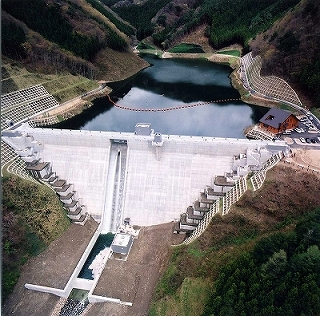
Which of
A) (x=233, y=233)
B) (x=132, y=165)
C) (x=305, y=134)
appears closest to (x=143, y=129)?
(x=132, y=165)

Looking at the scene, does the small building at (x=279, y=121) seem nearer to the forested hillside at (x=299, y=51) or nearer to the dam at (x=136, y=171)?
the forested hillside at (x=299, y=51)

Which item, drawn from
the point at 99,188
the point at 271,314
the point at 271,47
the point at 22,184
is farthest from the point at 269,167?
the point at 271,47

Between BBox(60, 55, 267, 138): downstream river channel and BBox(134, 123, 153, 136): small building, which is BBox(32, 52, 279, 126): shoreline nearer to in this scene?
BBox(60, 55, 267, 138): downstream river channel

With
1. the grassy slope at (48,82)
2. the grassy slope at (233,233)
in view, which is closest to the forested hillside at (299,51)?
the grassy slope at (233,233)

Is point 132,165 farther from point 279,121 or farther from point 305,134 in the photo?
point 305,134

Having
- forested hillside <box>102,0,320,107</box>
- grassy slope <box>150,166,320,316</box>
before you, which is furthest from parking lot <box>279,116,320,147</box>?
grassy slope <box>150,166,320,316</box>
